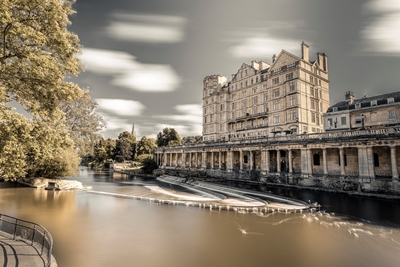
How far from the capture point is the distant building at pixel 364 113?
35.7 m

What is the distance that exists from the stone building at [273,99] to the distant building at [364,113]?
17.3 ft

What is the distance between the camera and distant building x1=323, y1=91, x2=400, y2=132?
117ft

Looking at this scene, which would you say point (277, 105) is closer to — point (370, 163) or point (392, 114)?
point (392, 114)

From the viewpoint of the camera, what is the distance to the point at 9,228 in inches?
476

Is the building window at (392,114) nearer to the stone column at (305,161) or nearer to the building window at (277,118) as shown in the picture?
the stone column at (305,161)

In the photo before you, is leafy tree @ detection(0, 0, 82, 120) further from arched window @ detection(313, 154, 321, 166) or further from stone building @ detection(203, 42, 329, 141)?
stone building @ detection(203, 42, 329, 141)

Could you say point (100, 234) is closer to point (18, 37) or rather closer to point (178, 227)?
point (178, 227)

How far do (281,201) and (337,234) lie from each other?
8.95 meters

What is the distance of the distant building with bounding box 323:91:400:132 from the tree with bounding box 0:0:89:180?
3782 centimetres

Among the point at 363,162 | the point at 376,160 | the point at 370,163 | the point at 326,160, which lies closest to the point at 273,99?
the point at 326,160

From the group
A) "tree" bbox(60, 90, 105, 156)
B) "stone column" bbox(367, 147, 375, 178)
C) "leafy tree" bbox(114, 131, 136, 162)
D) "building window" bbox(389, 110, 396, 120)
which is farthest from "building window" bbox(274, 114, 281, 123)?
"leafy tree" bbox(114, 131, 136, 162)

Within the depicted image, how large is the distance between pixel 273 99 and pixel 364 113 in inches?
693

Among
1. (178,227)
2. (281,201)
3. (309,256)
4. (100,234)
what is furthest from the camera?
(281,201)

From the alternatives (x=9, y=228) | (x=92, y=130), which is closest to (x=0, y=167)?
(x=9, y=228)
